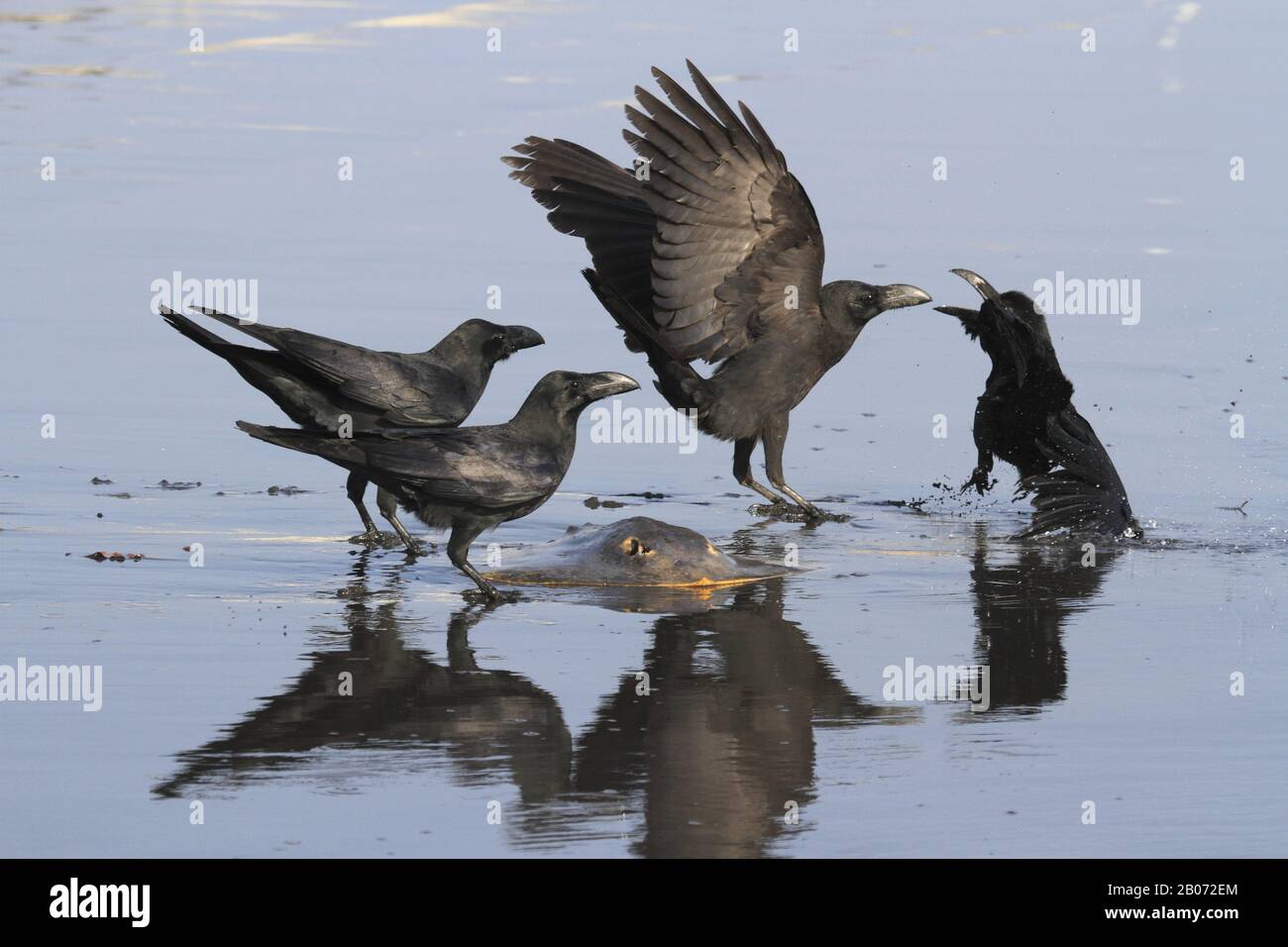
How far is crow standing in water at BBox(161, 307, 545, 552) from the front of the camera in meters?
8.91

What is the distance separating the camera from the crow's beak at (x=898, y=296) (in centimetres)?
1038

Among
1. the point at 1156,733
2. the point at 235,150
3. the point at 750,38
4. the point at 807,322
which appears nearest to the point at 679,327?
the point at 807,322

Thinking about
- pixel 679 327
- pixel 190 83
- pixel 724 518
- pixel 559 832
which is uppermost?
pixel 190 83

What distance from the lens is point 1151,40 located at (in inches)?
943

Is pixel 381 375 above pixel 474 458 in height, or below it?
above

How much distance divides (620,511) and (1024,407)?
72.7 inches

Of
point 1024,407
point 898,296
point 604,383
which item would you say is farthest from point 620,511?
point 1024,407

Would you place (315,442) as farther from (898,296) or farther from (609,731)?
(898,296)

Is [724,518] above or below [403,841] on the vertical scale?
above

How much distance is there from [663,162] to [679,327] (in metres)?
0.76

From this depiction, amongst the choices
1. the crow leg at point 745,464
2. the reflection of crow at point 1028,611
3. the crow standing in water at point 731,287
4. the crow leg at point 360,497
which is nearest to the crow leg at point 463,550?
the crow leg at point 360,497

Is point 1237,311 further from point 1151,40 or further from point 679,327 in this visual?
point 1151,40

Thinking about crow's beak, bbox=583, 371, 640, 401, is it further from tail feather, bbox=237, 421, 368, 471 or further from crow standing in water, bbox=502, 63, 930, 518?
crow standing in water, bbox=502, 63, 930, 518

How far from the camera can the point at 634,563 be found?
8523mm
